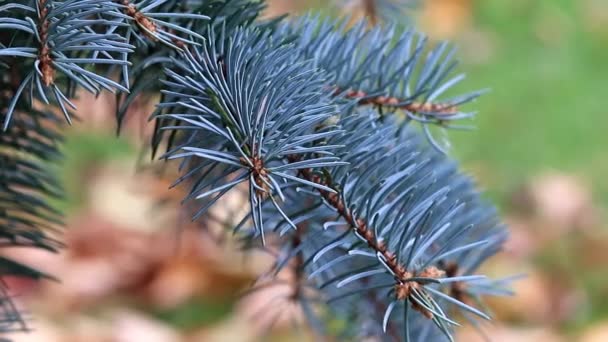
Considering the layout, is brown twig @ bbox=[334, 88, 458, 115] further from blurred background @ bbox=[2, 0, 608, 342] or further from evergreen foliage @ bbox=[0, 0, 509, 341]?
blurred background @ bbox=[2, 0, 608, 342]

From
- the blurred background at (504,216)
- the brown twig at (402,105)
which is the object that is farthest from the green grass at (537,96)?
the brown twig at (402,105)

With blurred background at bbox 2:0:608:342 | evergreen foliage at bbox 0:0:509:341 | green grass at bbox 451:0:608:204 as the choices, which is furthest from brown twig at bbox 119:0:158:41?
green grass at bbox 451:0:608:204

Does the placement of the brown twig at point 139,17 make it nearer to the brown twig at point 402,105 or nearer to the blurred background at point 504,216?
the brown twig at point 402,105

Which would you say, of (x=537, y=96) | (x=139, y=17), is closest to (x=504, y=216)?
(x=537, y=96)

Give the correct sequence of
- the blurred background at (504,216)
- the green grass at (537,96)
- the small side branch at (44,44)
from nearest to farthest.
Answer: the small side branch at (44,44), the blurred background at (504,216), the green grass at (537,96)

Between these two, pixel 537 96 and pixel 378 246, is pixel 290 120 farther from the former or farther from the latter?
pixel 537 96

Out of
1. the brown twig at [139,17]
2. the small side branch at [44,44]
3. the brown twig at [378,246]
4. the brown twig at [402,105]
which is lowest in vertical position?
the brown twig at [378,246]
